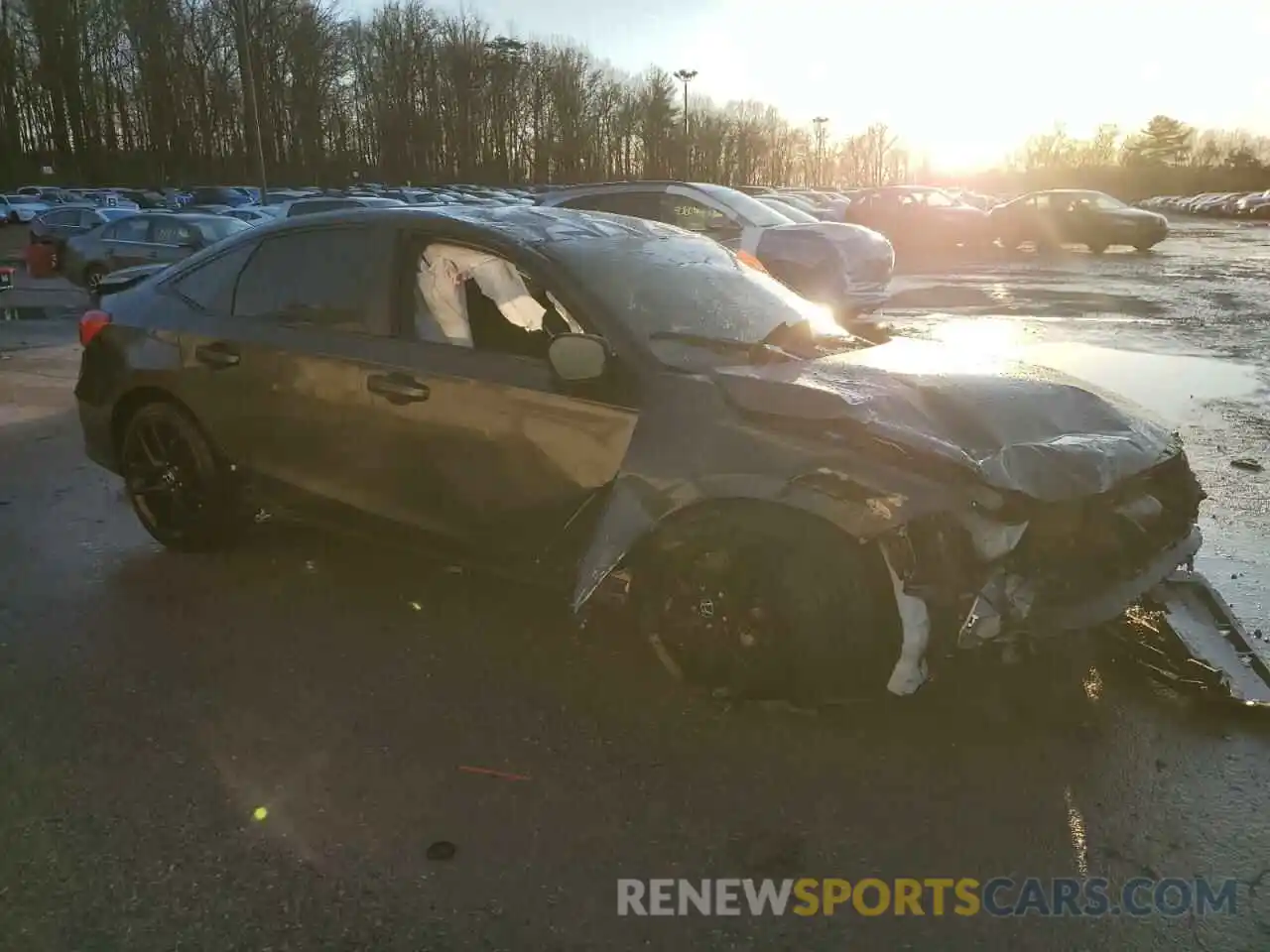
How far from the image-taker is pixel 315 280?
170 inches

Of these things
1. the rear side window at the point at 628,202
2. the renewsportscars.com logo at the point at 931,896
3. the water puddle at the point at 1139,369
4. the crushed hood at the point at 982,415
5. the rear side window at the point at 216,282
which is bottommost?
the renewsportscars.com logo at the point at 931,896

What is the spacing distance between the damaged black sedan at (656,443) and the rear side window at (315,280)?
0.01 m

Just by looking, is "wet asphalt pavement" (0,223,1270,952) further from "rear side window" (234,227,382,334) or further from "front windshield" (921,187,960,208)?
"front windshield" (921,187,960,208)

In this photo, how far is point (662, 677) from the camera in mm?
3656

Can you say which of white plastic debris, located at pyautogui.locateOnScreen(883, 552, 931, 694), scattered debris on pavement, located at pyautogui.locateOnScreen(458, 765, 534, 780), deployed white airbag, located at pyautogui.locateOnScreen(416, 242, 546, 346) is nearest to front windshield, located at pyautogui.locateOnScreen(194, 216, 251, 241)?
deployed white airbag, located at pyautogui.locateOnScreen(416, 242, 546, 346)

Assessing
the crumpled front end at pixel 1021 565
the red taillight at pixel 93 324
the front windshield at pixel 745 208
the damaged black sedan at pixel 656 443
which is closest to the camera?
the crumpled front end at pixel 1021 565

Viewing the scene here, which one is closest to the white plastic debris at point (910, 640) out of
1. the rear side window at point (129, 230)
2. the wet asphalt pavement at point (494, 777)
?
the wet asphalt pavement at point (494, 777)

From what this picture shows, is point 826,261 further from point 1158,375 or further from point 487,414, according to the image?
point 487,414

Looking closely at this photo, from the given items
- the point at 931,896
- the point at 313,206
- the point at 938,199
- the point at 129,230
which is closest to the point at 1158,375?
the point at 931,896

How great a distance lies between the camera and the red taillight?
200 inches

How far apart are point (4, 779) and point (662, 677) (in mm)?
2101

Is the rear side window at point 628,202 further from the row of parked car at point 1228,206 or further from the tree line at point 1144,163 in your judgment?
the tree line at point 1144,163

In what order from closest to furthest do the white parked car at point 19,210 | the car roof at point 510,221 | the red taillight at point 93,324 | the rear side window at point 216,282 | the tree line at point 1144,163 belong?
the car roof at point 510,221
the rear side window at point 216,282
the red taillight at point 93,324
the white parked car at point 19,210
the tree line at point 1144,163

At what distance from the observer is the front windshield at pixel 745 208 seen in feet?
39.5
